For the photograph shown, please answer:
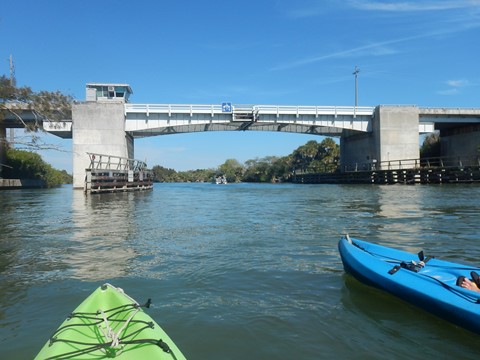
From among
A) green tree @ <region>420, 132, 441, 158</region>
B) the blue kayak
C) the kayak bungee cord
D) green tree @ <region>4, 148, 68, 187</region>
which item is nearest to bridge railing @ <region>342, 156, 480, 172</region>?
green tree @ <region>420, 132, 441, 158</region>

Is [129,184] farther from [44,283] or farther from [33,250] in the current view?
[44,283]

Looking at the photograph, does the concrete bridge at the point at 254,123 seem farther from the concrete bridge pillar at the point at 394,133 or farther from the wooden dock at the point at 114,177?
the wooden dock at the point at 114,177

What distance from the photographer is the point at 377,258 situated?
18.4ft

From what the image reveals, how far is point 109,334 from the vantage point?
321 centimetres

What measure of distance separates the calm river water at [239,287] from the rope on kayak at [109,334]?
73cm

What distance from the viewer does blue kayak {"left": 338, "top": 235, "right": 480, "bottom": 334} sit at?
4.00 m

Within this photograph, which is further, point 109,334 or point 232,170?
point 232,170

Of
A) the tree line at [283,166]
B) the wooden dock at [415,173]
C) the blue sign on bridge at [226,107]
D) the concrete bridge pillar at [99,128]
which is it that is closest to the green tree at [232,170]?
the tree line at [283,166]

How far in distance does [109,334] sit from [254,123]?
142 ft

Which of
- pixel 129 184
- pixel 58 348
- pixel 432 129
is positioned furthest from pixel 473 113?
pixel 58 348

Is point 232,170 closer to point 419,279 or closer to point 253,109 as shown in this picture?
point 253,109

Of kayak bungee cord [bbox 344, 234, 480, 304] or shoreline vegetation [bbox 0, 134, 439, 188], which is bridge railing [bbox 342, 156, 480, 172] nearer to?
shoreline vegetation [bbox 0, 134, 439, 188]

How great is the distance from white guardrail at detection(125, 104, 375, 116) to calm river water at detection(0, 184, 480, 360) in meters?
32.2

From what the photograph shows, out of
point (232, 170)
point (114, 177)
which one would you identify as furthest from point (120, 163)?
point (232, 170)
